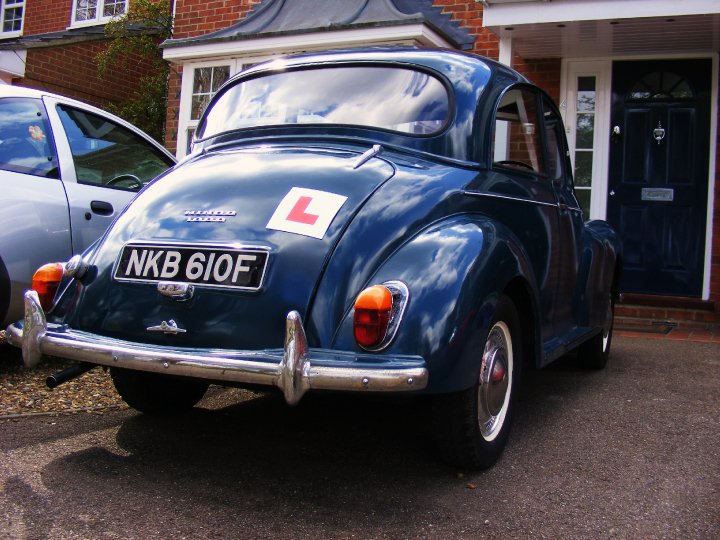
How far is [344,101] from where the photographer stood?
360cm

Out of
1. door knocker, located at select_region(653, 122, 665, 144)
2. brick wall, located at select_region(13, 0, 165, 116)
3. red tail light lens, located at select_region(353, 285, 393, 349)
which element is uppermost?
brick wall, located at select_region(13, 0, 165, 116)

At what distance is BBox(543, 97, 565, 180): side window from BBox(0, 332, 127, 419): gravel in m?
2.71

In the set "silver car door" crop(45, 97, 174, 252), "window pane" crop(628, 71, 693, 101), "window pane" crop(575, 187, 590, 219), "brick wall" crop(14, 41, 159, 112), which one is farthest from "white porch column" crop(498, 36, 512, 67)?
"brick wall" crop(14, 41, 159, 112)

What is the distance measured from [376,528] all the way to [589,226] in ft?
10.9

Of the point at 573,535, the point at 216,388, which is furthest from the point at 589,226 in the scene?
the point at 573,535

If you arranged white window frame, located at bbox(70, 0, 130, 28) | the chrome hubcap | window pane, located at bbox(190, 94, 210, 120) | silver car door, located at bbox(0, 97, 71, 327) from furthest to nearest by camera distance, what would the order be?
white window frame, located at bbox(70, 0, 130, 28)
window pane, located at bbox(190, 94, 210, 120)
silver car door, located at bbox(0, 97, 71, 327)
the chrome hubcap

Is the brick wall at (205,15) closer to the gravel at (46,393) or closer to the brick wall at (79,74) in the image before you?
the brick wall at (79,74)

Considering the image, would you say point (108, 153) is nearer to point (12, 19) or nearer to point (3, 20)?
point (12, 19)

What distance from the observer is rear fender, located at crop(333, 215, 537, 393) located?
2.58 meters

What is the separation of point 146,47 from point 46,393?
951 cm

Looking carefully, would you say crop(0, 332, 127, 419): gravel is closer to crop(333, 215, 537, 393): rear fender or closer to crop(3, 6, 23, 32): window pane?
crop(333, 215, 537, 393): rear fender

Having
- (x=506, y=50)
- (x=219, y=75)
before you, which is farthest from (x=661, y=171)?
(x=219, y=75)

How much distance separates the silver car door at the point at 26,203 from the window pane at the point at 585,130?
599 cm

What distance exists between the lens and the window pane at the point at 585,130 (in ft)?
28.1
